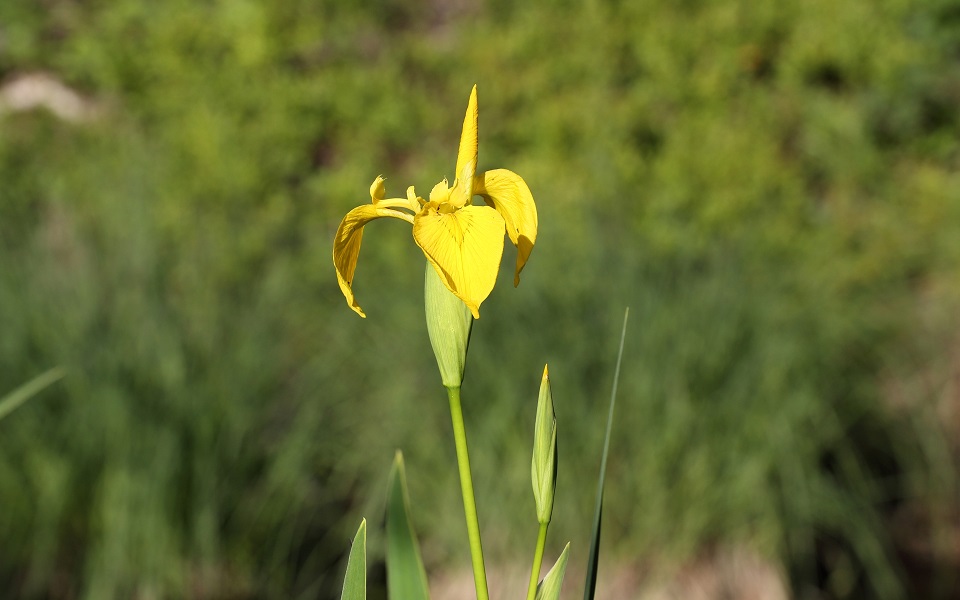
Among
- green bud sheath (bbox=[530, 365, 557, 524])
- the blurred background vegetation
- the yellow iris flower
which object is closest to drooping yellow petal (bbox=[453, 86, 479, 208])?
the yellow iris flower

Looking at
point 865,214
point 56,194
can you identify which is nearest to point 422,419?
point 56,194

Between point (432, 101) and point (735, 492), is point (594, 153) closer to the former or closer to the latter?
point (432, 101)

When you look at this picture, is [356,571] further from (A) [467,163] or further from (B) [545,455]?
(A) [467,163]

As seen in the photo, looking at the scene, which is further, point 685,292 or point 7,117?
point 7,117

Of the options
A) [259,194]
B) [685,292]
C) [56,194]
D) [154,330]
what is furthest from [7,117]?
[685,292]

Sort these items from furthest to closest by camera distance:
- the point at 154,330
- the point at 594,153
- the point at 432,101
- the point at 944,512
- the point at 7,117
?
the point at 432,101 < the point at 7,117 < the point at 594,153 < the point at 944,512 < the point at 154,330

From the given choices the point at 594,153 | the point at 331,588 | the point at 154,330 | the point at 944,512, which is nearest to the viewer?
the point at 154,330

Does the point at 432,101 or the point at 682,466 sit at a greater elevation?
the point at 432,101

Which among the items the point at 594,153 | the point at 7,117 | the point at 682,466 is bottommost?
the point at 682,466
